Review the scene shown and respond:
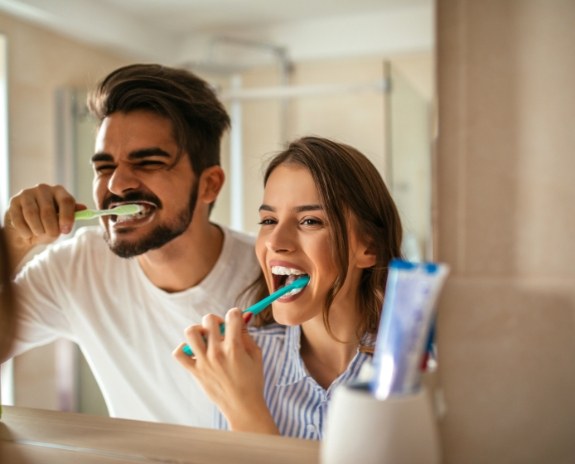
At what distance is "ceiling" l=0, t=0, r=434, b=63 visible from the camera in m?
0.69

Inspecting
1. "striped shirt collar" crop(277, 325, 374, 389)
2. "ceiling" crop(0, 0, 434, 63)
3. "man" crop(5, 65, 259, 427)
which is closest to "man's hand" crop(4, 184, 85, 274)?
"man" crop(5, 65, 259, 427)

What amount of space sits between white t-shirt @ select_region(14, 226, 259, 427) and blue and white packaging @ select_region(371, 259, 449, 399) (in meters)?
0.36

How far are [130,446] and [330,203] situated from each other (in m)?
0.30

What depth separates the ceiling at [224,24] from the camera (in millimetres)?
688

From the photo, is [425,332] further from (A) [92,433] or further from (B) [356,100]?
(B) [356,100]

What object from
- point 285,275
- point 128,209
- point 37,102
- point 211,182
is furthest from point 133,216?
point 37,102

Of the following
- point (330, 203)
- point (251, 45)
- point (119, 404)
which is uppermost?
point (251, 45)

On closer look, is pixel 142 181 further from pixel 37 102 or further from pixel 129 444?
pixel 37 102

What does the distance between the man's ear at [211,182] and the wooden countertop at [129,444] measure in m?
0.34

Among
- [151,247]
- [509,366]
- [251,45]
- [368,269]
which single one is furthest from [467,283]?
[251,45]

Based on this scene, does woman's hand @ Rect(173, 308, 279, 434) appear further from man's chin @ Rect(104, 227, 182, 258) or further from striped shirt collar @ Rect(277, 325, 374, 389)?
man's chin @ Rect(104, 227, 182, 258)

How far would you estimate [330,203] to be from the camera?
61 cm

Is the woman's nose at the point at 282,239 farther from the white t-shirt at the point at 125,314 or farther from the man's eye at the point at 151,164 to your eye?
the man's eye at the point at 151,164

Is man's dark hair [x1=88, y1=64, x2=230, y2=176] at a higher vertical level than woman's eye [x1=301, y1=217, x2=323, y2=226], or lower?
higher
